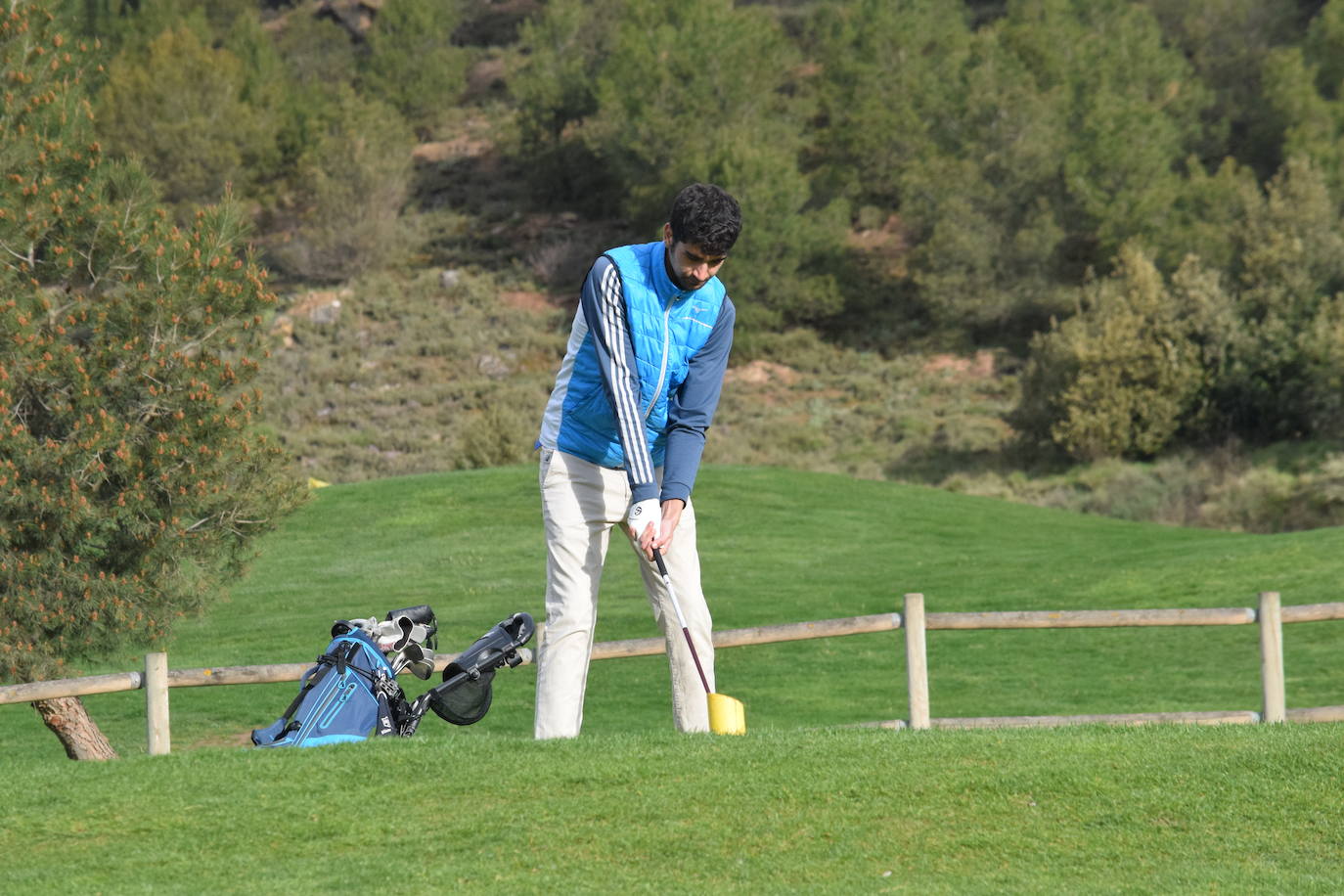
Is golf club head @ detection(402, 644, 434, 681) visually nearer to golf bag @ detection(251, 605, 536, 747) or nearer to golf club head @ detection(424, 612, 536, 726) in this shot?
golf bag @ detection(251, 605, 536, 747)

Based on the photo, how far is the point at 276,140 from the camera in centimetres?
5072

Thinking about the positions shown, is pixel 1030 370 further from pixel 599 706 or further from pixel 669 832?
pixel 669 832

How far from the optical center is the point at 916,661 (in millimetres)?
8469

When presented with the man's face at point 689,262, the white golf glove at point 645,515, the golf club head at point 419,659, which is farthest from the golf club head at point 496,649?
the man's face at point 689,262

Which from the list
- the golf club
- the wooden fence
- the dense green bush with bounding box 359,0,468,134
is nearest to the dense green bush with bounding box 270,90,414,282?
the dense green bush with bounding box 359,0,468,134

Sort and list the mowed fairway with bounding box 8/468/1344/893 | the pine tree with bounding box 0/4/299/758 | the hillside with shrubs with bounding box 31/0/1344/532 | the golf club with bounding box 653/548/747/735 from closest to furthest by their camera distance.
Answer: the mowed fairway with bounding box 8/468/1344/893, the golf club with bounding box 653/548/747/735, the pine tree with bounding box 0/4/299/758, the hillside with shrubs with bounding box 31/0/1344/532

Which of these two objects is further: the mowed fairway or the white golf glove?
the white golf glove

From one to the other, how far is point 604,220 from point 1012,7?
16.0m

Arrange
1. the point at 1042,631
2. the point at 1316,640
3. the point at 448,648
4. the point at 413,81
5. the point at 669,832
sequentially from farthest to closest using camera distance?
the point at 413,81 → the point at 1042,631 → the point at 1316,640 → the point at 448,648 → the point at 669,832

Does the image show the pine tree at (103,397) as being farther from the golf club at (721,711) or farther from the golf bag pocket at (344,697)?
the golf club at (721,711)

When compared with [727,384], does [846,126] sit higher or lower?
higher

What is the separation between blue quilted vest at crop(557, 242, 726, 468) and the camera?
547 centimetres

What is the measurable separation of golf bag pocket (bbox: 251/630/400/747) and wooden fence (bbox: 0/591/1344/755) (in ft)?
3.53

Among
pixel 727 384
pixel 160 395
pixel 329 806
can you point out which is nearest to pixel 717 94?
pixel 727 384
